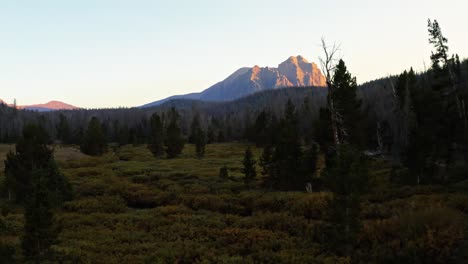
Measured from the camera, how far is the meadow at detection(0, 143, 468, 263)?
45.9 feet

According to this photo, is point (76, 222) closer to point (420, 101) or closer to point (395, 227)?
point (395, 227)

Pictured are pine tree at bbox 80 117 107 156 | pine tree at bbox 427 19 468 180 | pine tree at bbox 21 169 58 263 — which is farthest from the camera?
pine tree at bbox 80 117 107 156

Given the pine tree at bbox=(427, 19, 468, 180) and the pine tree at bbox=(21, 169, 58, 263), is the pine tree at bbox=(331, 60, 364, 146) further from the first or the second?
the pine tree at bbox=(21, 169, 58, 263)

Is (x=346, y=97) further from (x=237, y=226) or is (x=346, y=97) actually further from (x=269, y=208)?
(x=237, y=226)

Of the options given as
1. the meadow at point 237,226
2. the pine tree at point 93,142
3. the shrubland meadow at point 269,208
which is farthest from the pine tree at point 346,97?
the pine tree at point 93,142

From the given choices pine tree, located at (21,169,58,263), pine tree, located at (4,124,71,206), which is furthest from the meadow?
pine tree, located at (4,124,71,206)

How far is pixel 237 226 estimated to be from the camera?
20.3 m

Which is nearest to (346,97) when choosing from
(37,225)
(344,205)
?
(344,205)

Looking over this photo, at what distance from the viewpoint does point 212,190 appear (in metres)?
32.3

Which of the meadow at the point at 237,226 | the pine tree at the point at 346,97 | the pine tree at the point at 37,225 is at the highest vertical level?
the pine tree at the point at 346,97

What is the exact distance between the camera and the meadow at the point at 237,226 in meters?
14.0

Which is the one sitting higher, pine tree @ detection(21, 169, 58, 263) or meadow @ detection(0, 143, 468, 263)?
pine tree @ detection(21, 169, 58, 263)

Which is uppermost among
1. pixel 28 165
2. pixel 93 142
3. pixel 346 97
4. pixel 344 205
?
pixel 346 97

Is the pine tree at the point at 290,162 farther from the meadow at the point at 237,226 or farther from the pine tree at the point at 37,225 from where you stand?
the pine tree at the point at 37,225
